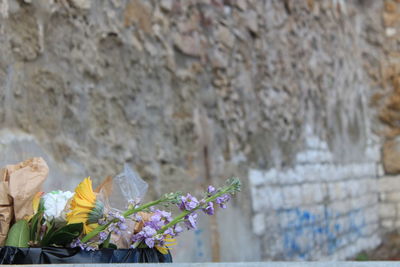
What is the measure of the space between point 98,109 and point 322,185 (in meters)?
3.19

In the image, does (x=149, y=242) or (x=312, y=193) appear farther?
(x=312, y=193)

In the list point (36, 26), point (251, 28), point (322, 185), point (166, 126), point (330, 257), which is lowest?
point (330, 257)

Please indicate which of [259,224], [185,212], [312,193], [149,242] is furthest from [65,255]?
[312,193]

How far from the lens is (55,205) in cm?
163

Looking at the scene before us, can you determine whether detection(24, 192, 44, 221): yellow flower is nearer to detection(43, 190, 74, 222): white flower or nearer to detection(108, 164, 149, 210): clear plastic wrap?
detection(43, 190, 74, 222): white flower

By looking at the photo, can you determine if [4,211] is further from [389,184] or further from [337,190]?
[389,184]

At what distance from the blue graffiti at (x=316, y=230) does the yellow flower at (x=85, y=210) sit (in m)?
3.35

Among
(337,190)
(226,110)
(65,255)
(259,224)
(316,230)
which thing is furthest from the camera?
(337,190)

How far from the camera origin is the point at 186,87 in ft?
12.1

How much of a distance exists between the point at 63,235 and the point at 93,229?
74 mm

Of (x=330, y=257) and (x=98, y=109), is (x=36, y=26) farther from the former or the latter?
(x=330, y=257)

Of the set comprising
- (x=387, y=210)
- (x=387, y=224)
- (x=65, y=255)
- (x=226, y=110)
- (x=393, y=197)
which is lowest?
(x=387, y=224)

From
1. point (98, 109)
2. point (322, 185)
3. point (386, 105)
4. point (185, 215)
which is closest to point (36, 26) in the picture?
point (98, 109)

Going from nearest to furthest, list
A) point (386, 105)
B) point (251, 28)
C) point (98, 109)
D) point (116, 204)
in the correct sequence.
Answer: point (116, 204) < point (98, 109) < point (251, 28) < point (386, 105)
